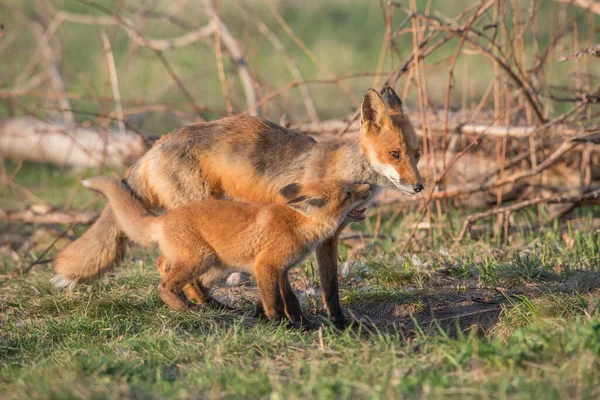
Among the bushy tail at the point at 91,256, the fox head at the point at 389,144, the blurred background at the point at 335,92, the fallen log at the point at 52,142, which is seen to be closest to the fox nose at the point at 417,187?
the fox head at the point at 389,144

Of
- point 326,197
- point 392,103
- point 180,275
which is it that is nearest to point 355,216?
point 326,197

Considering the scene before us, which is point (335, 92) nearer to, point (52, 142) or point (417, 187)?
point (52, 142)

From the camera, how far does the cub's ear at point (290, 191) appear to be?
4.73 meters

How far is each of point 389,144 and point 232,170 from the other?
1203 millimetres

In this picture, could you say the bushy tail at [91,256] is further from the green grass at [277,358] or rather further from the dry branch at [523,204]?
the dry branch at [523,204]

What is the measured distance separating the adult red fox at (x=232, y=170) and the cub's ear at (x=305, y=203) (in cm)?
47

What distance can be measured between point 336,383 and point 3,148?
9.43 metres

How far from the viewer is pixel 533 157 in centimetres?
719

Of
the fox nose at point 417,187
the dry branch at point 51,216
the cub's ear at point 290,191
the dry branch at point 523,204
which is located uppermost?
the fox nose at point 417,187

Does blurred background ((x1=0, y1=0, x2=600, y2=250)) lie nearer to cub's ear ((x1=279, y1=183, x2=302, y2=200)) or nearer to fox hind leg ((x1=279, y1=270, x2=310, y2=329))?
cub's ear ((x1=279, y1=183, x2=302, y2=200))

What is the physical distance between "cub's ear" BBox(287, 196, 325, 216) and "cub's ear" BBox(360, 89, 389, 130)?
30.9 inches

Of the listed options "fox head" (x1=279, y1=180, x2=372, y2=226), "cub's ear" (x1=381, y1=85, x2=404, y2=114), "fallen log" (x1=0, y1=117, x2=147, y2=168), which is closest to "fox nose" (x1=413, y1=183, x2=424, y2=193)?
"fox head" (x1=279, y1=180, x2=372, y2=226)

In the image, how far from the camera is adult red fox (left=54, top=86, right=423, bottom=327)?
516cm

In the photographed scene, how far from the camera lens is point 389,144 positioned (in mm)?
4988
